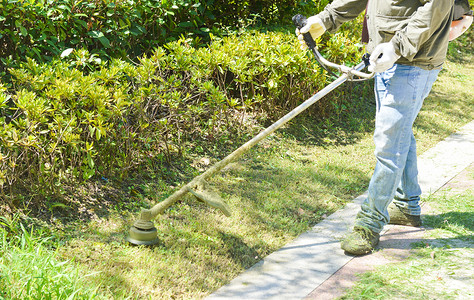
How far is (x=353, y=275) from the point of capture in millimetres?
3430

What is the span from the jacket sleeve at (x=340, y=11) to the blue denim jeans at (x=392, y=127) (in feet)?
1.83

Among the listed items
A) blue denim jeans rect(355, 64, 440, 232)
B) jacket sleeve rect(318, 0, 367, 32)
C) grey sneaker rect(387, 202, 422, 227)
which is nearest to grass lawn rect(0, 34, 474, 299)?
grey sneaker rect(387, 202, 422, 227)

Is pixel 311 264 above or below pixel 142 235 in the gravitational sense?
below

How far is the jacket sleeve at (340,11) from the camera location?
153 inches

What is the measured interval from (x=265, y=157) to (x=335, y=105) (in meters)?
1.39

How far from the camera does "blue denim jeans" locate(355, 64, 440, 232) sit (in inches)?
137

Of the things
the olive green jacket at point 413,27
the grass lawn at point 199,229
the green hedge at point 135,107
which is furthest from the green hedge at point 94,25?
the olive green jacket at point 413,27

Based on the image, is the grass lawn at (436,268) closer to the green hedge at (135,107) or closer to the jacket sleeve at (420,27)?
the jacket sleeve at (420,27)

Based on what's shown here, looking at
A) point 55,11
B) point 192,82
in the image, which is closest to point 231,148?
point 192,82

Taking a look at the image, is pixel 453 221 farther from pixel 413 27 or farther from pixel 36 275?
pixel 36 275

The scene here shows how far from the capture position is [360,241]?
3664mm

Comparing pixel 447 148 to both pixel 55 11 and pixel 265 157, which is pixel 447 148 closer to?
pixel 265 157

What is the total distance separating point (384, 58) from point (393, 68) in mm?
330

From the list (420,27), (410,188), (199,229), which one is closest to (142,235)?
(199,229)
